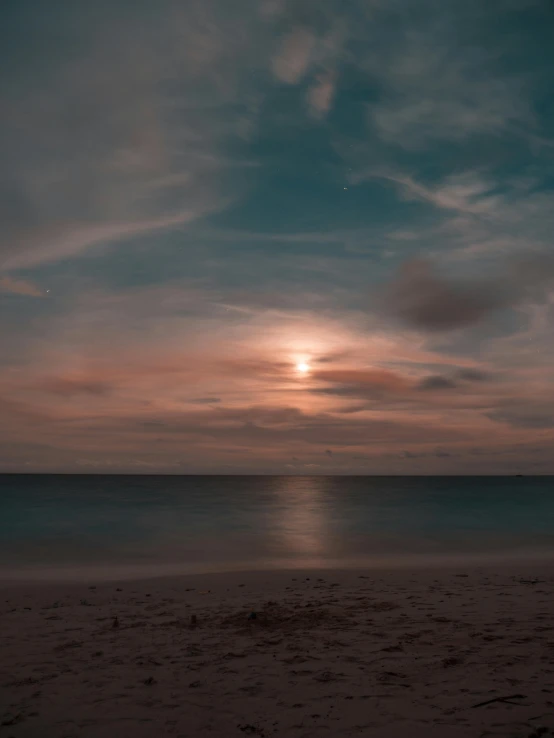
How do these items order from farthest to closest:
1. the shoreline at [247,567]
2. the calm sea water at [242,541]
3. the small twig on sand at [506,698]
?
the calm sea water at [242,541] → the shoreline at [247,567] → the small twig on sand at [506,698]

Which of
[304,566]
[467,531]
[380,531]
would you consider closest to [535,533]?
[467,531]

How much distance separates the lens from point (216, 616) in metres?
12.3

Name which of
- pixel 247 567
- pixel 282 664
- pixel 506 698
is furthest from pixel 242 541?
pixel 506 698

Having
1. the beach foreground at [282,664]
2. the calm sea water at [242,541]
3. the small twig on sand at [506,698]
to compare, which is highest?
the small twig on sand at [506,698]

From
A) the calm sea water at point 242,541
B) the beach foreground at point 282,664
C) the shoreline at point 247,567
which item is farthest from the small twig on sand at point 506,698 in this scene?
the calm sea water at point 242,541

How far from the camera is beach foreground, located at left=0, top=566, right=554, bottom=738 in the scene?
690 cm

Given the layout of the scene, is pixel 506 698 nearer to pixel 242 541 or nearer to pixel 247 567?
pixel 247 567

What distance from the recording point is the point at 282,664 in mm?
8914

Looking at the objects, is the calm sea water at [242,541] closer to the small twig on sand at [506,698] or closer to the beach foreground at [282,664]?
the beach foreground at [282,664]

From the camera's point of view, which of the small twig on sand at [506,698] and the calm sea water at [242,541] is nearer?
the small twig on sand at [506,698]

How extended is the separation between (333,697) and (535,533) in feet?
125

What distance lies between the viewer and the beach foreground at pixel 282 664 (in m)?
6.90

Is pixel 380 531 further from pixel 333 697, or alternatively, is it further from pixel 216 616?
pixel 333 697

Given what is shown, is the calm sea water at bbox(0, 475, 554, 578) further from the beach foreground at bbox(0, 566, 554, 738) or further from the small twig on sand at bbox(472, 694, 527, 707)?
the small twig on sand at bbox(472, 694, 527, 707)
